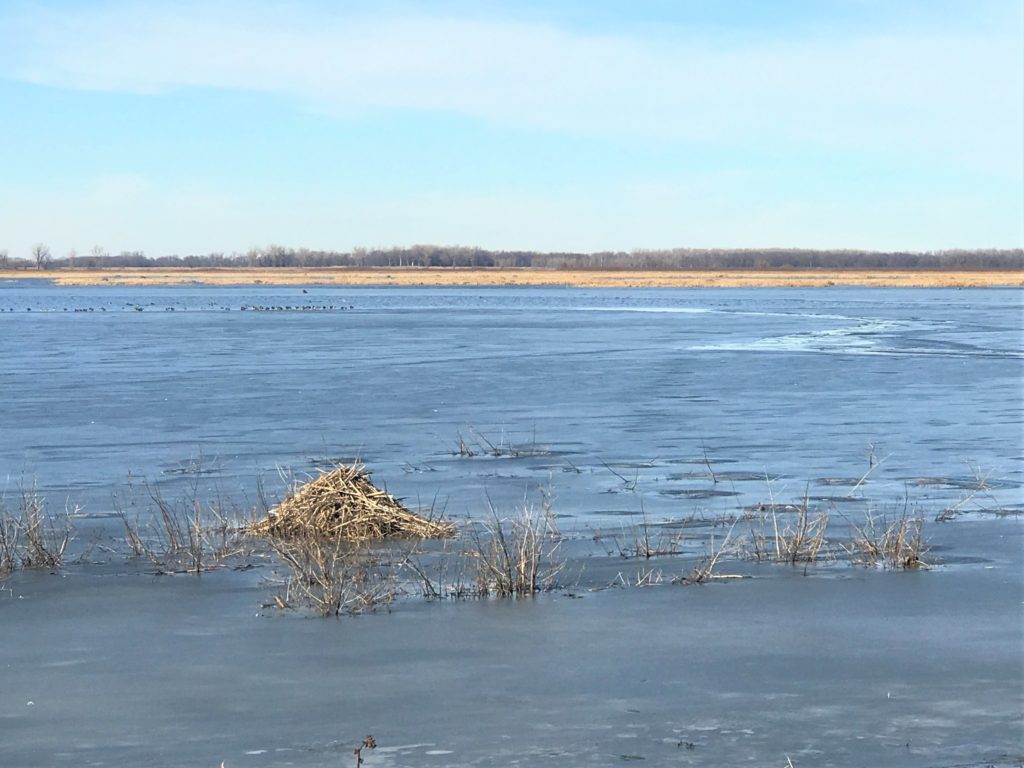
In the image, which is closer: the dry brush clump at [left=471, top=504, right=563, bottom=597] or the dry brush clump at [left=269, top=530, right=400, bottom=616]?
the dry brush clump at [left=269, top=530, right=400, bottom=616]

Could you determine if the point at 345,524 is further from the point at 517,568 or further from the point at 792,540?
the point at 792,540

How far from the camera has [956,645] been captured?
7.14 meters

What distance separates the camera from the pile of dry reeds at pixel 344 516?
9867 millimetres

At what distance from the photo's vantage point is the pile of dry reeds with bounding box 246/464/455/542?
9.87 meters

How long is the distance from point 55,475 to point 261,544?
4.26 metres

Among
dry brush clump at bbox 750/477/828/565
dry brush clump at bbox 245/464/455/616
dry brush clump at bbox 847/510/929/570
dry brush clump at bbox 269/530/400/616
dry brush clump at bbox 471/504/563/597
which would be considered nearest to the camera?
dry brush clump at bbox 269/530/400/616

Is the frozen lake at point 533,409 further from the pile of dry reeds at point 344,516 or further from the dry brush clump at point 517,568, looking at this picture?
the dry brush clump at point 517,568

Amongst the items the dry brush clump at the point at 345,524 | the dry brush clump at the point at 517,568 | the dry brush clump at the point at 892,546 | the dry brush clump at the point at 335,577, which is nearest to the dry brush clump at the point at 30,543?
the dry brush clump at the point at 345,524

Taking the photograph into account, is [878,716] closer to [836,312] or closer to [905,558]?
[905,558]

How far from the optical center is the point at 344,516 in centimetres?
990

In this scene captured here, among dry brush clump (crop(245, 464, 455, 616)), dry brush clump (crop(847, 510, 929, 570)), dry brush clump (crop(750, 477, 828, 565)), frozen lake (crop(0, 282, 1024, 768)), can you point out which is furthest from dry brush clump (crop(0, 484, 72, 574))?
dry brush clump (crop(847, 510, 929, 570))

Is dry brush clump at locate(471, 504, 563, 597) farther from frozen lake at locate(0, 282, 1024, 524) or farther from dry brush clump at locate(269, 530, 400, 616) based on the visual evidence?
frozen lake at locate(0, 282, 1024, 524)

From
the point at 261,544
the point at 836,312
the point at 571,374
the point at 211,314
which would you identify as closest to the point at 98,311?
the point at 211,314

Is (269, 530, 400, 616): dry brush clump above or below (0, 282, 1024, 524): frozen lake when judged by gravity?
above
